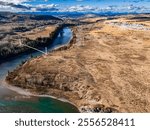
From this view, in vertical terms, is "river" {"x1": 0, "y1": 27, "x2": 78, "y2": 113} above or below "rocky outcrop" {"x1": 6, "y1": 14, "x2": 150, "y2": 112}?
below

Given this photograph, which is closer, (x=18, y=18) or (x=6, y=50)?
(x=6, y=50)

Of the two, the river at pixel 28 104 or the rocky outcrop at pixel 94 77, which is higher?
the rocky outcrop at pixel 94 77

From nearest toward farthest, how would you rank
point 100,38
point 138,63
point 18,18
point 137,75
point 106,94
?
point 106,94 → point 137,75 → point 138,63 → point 100,38 → point 18,18

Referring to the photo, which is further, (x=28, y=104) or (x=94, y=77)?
(x=94, y=77)

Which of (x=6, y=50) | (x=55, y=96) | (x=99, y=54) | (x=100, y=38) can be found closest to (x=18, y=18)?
(x=100, y=38)

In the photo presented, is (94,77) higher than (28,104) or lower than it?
higher

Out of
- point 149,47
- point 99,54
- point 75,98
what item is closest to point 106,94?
point 75,98

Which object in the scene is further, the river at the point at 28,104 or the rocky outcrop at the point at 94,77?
the rocky outcrop at the point at 94,77

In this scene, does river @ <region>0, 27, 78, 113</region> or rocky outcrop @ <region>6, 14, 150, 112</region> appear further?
rocky outcrop @ <region>6, 14, 150, 112</region>

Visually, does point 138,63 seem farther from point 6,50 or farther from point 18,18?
point 18,18

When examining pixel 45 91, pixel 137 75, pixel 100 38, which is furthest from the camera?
pixel 100 38

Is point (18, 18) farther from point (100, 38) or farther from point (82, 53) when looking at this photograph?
point (82, 53)
